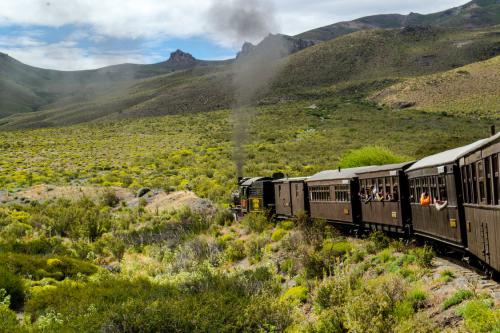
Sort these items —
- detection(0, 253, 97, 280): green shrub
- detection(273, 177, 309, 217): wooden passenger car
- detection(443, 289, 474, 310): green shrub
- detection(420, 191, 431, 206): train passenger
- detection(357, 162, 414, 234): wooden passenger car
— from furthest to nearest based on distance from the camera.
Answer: detection(273, 177, 309, 217): wooden passenger car → detection(0, 253, 97, 280): green shrub → detection(357, 162, 414, 234): wooden passenger car → detection(420, 191, 431, 206): train passenger → detection(443, 289, 474, 310): green shrub

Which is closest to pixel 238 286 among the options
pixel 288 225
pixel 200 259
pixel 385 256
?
pixel 385 256

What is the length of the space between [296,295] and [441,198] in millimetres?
4906

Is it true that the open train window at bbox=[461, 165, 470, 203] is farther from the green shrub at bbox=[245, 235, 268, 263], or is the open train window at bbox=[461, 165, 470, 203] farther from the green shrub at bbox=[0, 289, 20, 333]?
the green shrub at bbox=[245, 235, 268, 263]

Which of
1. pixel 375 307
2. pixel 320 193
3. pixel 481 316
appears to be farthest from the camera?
pixel 320 193

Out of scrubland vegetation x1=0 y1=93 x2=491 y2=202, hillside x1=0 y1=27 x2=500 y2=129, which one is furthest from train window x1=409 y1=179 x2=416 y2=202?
hillside x1=0 y1=27 x2=500 y2=129

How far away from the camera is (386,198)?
18.6m

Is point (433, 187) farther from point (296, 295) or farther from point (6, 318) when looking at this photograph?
point (6, 318)

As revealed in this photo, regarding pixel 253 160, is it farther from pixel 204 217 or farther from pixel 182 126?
pixel 182 126

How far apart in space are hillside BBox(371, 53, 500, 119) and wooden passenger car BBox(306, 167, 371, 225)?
5711 cm

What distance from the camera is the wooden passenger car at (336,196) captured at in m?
21.7

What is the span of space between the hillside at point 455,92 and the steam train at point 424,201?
57.6 metres

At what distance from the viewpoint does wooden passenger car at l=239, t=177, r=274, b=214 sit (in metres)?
31.1

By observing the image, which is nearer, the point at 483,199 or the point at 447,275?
the point at 483,199

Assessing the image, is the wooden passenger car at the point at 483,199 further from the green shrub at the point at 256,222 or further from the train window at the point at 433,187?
the green shrub at the point at 256,222
